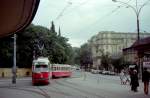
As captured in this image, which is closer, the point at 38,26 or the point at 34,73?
the point at 34,73

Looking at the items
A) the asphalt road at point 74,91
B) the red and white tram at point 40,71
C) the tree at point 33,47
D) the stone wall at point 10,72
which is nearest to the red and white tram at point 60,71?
the tree at point 33,47

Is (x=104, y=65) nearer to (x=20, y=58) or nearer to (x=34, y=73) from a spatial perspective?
(x=20, y=58)

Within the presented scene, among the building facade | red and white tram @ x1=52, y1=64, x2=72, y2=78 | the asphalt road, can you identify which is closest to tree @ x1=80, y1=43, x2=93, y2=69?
the building facade

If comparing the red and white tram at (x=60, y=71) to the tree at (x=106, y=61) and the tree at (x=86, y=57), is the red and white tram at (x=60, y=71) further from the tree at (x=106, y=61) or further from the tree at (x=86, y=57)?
the tree at (x=86, y=57)

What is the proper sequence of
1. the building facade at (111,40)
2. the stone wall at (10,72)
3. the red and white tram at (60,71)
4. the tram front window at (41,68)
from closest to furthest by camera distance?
the tram front window at (41,68)
the red and white tram at (60,71)
the stone wall at (10,72)
the building facade at (111,40)

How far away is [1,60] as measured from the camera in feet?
250

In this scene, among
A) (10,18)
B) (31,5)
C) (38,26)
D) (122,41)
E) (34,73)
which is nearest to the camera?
(31,5)

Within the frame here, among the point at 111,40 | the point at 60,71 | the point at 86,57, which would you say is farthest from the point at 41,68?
the point at 86,57

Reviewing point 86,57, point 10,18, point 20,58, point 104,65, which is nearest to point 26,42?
point 20,58

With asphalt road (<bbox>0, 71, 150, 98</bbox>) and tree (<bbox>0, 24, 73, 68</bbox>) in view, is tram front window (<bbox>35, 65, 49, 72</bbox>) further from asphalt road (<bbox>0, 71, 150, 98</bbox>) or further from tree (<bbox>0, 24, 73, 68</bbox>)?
tree (<bbox>0, 24, 73, 68</bbox>)

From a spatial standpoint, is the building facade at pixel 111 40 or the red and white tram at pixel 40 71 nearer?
the red and white tram at pixel 40 71

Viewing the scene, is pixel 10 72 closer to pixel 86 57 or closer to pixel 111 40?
pixel 111 40

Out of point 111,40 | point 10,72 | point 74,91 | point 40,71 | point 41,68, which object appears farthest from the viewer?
point 111,40

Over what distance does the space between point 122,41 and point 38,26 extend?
66.5 metres
